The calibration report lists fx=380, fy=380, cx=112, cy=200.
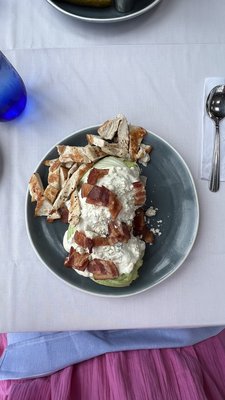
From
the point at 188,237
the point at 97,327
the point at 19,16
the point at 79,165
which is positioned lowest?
the point at 97,327

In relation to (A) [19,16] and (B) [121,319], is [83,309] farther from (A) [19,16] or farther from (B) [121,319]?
(A) [19,16]

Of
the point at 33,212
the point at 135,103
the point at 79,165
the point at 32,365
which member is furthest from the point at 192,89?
the point at 32,365

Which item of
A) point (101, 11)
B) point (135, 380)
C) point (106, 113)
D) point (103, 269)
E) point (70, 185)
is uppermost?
point (101, 11)

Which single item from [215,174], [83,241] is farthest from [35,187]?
[215,174]

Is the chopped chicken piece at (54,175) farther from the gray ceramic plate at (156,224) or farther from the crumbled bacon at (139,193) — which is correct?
the crumbled bacon at (139,193)

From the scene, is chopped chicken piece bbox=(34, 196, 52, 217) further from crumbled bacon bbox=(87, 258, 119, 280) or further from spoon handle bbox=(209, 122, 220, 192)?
spoon handle bbox=(209, 122, 220, 192)

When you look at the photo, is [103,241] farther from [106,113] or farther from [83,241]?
[106,113]
